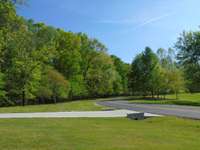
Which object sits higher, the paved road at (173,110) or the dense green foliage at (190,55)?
the dense green foliage at (190,55)

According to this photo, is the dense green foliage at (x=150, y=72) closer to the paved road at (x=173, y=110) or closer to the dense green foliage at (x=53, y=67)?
the dense green foliage at (x=53, y=67)

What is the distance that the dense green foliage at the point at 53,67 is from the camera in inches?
1683

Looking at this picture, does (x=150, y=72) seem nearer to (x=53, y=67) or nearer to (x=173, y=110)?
(x=53, y=67)

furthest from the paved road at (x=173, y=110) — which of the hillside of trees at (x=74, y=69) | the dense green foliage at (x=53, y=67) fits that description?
the hillside of trees at (x=74, y=69)

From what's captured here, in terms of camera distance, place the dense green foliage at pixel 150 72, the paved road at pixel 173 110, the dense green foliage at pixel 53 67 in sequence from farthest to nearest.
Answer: the dense green foliage at pixel 150 72 < the dense green foliage at pixel 53 67 < the paved road at pixel 173 110

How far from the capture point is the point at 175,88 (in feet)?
185

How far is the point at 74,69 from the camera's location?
203ft

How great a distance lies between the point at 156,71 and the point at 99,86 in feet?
43.8

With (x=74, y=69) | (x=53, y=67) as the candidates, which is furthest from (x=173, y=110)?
(x=74, y=69)

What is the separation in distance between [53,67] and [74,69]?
5924mm

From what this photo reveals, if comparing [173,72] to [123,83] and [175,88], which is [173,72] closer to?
[175,88]

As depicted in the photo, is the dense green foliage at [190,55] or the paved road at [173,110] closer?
the paved road at [173,110]

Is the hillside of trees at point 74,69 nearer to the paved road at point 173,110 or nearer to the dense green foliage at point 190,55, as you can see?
the dense green foliage at point 190,55

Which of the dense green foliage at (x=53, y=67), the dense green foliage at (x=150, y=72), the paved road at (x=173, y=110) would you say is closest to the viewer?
the paved road at (x=173, y=110)
